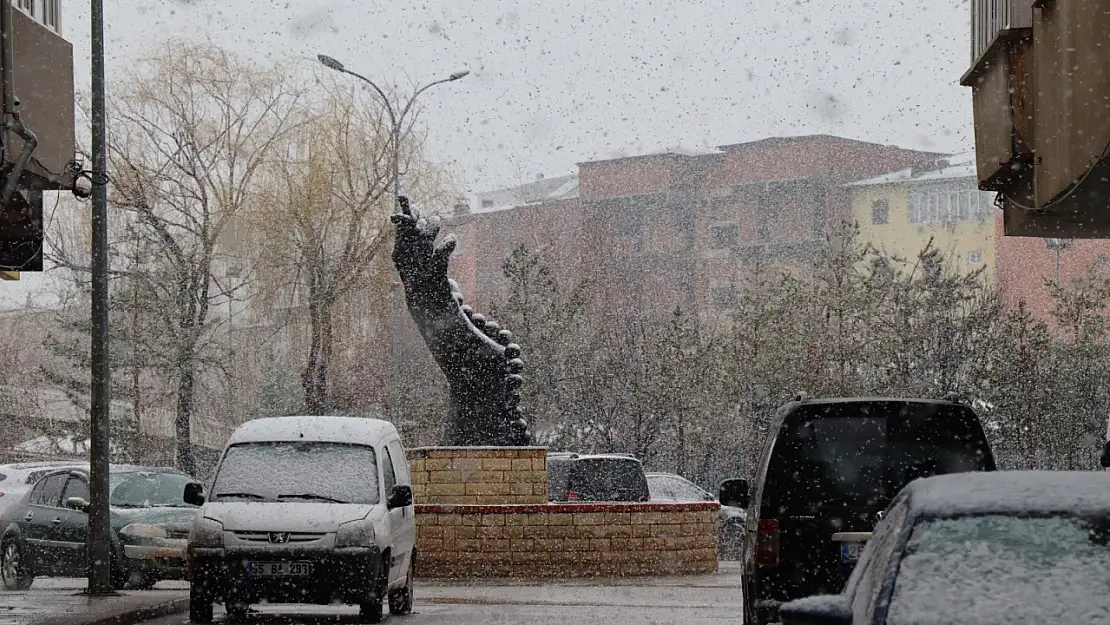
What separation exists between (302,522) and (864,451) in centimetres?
592

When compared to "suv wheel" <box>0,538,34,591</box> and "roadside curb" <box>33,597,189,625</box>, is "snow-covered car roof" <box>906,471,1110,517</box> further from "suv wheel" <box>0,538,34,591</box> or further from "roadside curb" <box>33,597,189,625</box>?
"suv wheel" <box>0,538,34,591</box>

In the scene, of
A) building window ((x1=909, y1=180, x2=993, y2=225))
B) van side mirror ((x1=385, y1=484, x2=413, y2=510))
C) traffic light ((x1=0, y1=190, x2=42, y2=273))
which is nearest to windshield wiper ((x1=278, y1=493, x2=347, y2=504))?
van side mirror ((x1=385, y1=484, x2=413, y2=510))

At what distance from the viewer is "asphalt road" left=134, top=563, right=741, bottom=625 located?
1625 centimetres

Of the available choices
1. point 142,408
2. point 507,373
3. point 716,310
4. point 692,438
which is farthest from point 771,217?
point 507,373

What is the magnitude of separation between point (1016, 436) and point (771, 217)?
41852 millimetres

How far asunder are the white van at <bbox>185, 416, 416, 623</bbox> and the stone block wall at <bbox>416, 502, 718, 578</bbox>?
24.0 feet

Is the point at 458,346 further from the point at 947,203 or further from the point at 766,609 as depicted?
the point at 947,203

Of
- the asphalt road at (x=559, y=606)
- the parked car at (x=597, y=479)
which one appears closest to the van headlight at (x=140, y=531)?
the asphalt road at (x=559, y=606)

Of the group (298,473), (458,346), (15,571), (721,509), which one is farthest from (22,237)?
(721,509)

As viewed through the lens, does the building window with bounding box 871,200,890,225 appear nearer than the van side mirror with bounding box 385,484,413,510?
No

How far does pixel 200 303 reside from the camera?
4525 cm

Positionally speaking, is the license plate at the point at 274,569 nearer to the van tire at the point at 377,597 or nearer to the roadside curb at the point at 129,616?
the van tire at the point at 377,597

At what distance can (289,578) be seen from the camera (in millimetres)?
15188

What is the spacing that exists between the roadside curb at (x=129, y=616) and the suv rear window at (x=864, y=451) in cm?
664
